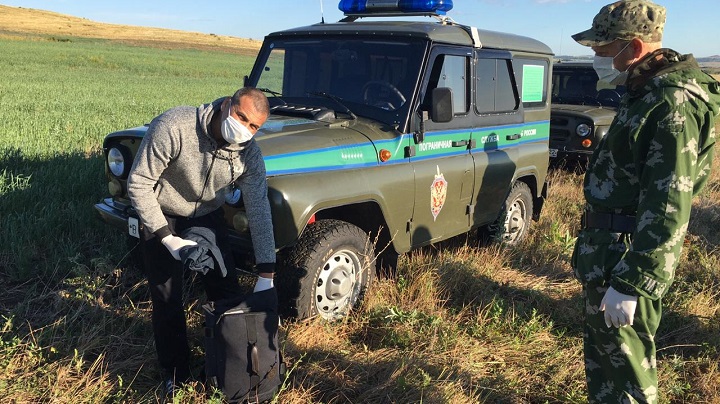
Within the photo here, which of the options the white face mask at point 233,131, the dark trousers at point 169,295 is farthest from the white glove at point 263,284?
the white face mask at point 233,131

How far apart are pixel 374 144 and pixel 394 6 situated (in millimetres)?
1775

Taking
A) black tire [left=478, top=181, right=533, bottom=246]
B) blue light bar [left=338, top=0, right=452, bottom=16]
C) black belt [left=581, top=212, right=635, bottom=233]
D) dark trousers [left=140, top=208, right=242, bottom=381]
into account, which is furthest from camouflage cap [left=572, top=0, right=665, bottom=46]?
black tire [left=478, top=181, right=533, bottom=246]

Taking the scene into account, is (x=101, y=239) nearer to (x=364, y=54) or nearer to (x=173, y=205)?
(x=173, y=205)

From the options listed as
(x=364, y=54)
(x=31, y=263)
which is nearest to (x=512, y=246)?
(x=364, y=54)

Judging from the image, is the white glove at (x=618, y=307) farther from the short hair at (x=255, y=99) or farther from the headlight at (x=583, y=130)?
the headlight at (x=583, y=130)

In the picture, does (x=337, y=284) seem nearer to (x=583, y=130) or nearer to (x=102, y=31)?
(x=583, y=130)

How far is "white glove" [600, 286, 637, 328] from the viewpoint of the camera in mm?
2203

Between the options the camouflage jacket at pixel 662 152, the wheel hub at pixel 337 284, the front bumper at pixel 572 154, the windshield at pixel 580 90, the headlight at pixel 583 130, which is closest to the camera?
the camouflage jacket at pixel 662 152

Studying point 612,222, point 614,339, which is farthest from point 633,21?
point 614,339

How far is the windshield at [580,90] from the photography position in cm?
989

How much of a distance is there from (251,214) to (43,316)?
5.65 ft

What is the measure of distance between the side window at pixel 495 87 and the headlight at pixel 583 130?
389cm

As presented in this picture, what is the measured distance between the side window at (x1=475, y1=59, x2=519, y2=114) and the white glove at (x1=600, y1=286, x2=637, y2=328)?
2.92 metres

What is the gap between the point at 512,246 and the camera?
579 cm
